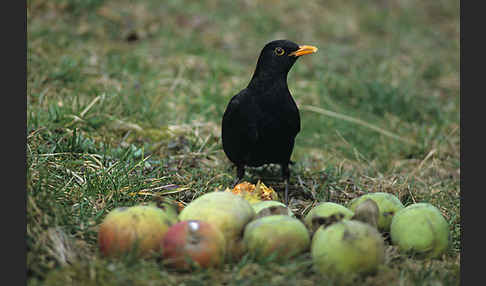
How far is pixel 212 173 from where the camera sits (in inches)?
144

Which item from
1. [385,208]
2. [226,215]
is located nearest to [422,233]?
[385,208]

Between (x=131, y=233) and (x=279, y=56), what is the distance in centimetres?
183

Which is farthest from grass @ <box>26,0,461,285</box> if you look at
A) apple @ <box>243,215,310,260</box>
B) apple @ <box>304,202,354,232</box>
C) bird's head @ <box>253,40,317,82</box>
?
bird's head @ <box>253,40,317,82</box>

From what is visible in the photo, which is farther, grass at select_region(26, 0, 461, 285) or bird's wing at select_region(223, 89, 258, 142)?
bird's wing at select_region(223, 89, 258, 142)

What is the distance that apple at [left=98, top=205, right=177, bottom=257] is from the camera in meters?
2.10

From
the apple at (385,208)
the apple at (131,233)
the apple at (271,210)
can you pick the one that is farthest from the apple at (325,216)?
the apple at (131,233)

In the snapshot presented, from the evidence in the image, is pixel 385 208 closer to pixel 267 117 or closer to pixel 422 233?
pixel 422 233

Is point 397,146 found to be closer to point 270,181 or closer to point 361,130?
point 361,130

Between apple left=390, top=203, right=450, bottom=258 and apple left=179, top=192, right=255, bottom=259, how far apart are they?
27.8 inches

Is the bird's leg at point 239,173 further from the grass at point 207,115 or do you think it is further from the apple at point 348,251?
the apple at point 348,251

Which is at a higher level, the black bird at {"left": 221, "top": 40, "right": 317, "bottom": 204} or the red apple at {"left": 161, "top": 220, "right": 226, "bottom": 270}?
the black bird at {"left": 221, "top": 40, "right": 317, "bottom": 204}

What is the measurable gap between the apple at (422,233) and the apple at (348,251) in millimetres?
340

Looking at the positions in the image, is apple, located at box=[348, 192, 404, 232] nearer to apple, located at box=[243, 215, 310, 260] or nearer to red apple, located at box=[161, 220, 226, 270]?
apple, located at box=[243, 215, 310, 260]

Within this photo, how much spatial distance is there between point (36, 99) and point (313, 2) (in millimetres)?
5448
